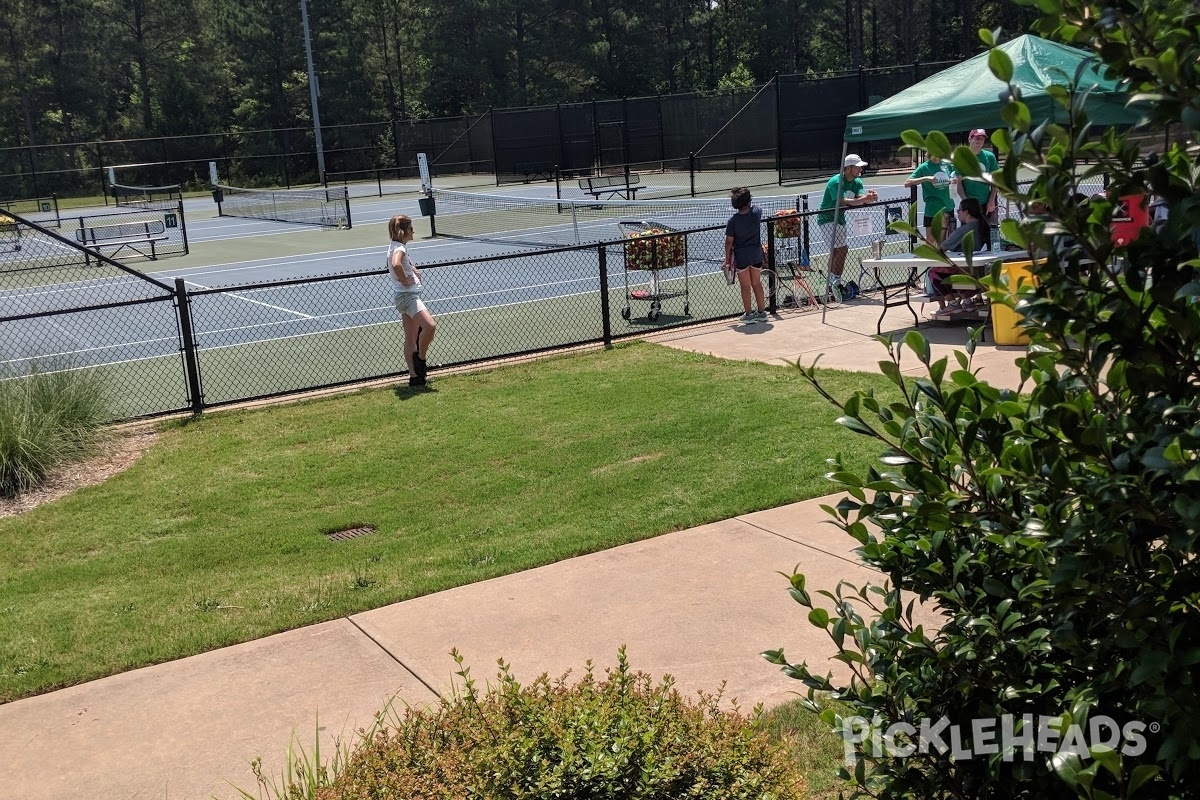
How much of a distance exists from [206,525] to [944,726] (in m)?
6.52

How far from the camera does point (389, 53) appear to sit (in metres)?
72.6

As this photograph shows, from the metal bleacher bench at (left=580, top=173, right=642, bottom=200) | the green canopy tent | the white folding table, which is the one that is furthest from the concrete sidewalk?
the metal bleacher bench at (left=580, top=173, right=642, bottom=200)

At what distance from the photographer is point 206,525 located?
7.89 meters

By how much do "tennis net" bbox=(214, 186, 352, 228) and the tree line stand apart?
27540 millimetres

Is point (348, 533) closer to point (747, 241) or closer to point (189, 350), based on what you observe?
point (189, 350)

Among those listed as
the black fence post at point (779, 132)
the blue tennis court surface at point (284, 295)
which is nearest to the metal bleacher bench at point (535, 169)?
the black fence post at point (779, 132)

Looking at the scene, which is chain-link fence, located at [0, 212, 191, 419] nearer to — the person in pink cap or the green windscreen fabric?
the green windscreen fabric

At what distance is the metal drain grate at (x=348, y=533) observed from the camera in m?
7.46

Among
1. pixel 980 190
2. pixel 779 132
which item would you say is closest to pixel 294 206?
pixel 779 132

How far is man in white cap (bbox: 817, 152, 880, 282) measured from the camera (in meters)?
13.8

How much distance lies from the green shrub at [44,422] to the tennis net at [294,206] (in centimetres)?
2037

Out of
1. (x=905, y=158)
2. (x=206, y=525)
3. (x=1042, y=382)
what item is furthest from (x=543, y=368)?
(x=905, y=158)

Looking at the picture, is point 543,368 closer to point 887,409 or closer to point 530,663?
point 530,663

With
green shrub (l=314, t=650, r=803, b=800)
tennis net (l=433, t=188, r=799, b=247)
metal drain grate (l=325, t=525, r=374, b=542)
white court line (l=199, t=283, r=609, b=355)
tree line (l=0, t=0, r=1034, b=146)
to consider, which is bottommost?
metal drain grate (l=325, t=525, r=374, b=542)
